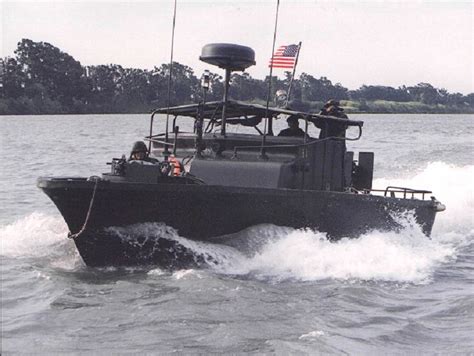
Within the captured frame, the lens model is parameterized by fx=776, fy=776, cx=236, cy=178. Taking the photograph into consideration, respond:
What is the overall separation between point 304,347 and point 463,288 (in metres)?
4.04

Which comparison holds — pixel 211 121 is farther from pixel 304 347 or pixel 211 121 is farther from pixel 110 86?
pixel 110 86

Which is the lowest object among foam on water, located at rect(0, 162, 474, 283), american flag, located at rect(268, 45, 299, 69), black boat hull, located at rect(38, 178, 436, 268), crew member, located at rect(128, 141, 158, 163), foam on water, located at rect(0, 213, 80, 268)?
foam on water, located at rect(0, 213, 80, 268)

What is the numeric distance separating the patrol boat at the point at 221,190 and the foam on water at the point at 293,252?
126 mm

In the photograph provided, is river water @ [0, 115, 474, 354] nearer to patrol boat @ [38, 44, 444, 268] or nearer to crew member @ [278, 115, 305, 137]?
patrol boat @ [38, 44, 444, 268]

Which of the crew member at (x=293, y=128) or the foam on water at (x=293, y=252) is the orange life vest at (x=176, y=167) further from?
the crew member at (x=293, y=128)

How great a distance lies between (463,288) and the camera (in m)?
10.8

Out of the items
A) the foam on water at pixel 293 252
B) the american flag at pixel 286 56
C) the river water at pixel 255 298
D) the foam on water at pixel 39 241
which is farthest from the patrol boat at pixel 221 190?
the american flag at pixel 286 56

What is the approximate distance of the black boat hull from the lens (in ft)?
32.4

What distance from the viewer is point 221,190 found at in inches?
404

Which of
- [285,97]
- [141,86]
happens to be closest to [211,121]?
[285,97]

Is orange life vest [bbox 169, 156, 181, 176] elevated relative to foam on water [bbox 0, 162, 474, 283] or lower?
elevated

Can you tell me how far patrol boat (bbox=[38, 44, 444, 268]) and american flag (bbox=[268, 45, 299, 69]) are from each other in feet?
5.98

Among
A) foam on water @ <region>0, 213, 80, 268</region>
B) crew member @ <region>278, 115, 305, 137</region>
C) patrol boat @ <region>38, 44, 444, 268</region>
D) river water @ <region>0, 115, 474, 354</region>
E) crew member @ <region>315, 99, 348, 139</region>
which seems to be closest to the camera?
river water @ <region>0, 115, 474, 354</region>

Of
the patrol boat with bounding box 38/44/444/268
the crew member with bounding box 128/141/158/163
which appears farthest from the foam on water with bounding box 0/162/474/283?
the crew member with bounding box 128/141/158/163
